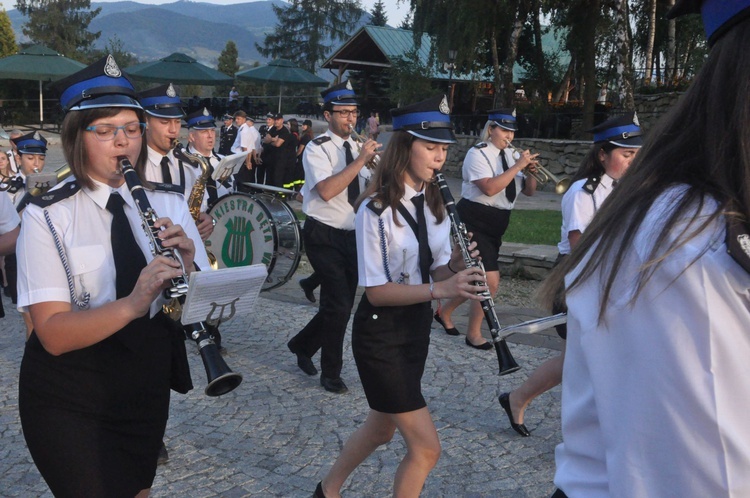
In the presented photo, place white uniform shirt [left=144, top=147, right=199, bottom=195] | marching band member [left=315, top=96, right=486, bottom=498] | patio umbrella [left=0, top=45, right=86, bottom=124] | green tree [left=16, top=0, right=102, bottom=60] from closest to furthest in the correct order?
marching band member [left=315, top=96, right=486, bottom=498], white uniform shirt [left=144, top=147, right=199, bottom=195], patio umbrella [left=0, top=45, right=86, bottom=124], green tree [left=16, top=0, right=102, bottom=60]

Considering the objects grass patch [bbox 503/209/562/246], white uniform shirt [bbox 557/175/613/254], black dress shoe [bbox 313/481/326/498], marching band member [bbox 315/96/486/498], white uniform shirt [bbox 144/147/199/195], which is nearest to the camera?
marching band member [bbox 315/96/486/498]

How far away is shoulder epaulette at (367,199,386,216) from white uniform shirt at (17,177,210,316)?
1.16 metres

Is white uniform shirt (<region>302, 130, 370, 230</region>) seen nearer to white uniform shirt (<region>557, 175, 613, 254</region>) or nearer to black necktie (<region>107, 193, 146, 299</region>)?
white uniform shirt (<region>557, 175, 613, 254</region>)

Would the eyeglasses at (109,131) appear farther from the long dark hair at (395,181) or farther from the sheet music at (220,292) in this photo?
the long dark hair at (395,181)

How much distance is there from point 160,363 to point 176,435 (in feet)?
7.65

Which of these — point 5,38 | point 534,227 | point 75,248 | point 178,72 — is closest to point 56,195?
point 75,248

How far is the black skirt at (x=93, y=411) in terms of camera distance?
96.1 inches

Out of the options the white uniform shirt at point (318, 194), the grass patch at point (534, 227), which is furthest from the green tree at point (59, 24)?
the white uniform shirt at point (318, 194)

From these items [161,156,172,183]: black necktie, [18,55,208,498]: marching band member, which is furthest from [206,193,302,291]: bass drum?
[18,55,208,498]: marching band member

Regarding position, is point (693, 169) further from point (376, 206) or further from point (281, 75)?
point (281, 75)

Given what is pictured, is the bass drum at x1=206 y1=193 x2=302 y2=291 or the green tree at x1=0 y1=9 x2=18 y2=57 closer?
the bass drum at x1=206 y1=193 x2=302 y2=291

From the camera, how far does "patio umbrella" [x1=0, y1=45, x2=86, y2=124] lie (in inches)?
878

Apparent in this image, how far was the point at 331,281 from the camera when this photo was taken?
18.9ft

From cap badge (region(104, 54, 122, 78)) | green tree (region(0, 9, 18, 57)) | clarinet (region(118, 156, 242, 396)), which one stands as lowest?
clarinet (region(118, 156, 242, 396))
